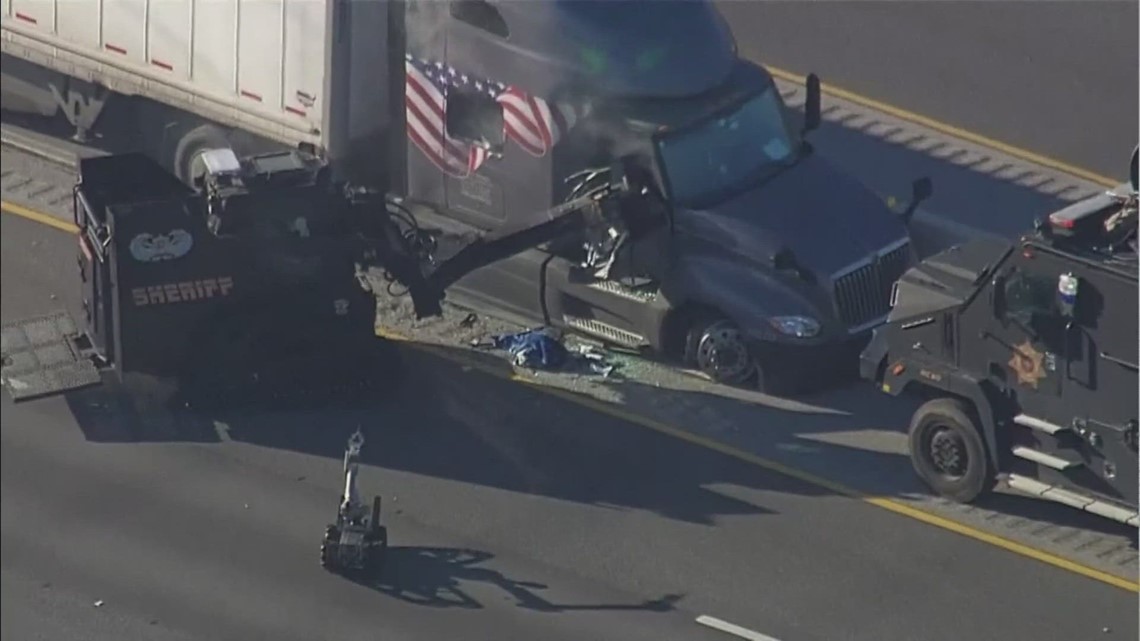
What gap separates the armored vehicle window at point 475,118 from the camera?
20219 millimetres

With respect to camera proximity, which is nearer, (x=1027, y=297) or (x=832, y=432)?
(x=1027, y=297)

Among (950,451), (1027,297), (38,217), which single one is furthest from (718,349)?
(38,217)

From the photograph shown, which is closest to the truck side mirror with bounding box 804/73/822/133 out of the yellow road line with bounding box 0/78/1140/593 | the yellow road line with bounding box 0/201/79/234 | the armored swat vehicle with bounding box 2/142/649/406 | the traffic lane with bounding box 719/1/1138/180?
the armored swat vehicle with bounding box 2/142/649/406

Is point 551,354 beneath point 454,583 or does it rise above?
above

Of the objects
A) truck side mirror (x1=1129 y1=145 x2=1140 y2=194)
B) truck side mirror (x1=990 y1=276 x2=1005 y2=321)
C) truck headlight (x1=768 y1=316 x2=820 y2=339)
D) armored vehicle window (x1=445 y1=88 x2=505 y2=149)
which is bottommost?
truck headlight (x1=768 y1=316 x2=820 y2=339)

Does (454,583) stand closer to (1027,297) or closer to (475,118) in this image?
(1027,297)

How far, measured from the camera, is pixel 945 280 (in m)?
18.0

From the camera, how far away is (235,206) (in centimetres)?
1903

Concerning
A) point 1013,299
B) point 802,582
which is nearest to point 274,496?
point 802,582

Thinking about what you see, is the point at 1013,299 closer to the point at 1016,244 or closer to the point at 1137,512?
the point at 1016,244

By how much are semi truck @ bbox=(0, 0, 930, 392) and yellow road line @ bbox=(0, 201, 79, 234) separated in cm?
168

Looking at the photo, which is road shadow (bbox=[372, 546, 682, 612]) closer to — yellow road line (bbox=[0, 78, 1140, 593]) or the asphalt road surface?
the asphalt road surface

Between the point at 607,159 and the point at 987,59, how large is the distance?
7.80 metres

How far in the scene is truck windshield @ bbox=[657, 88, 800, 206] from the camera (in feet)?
65.2
